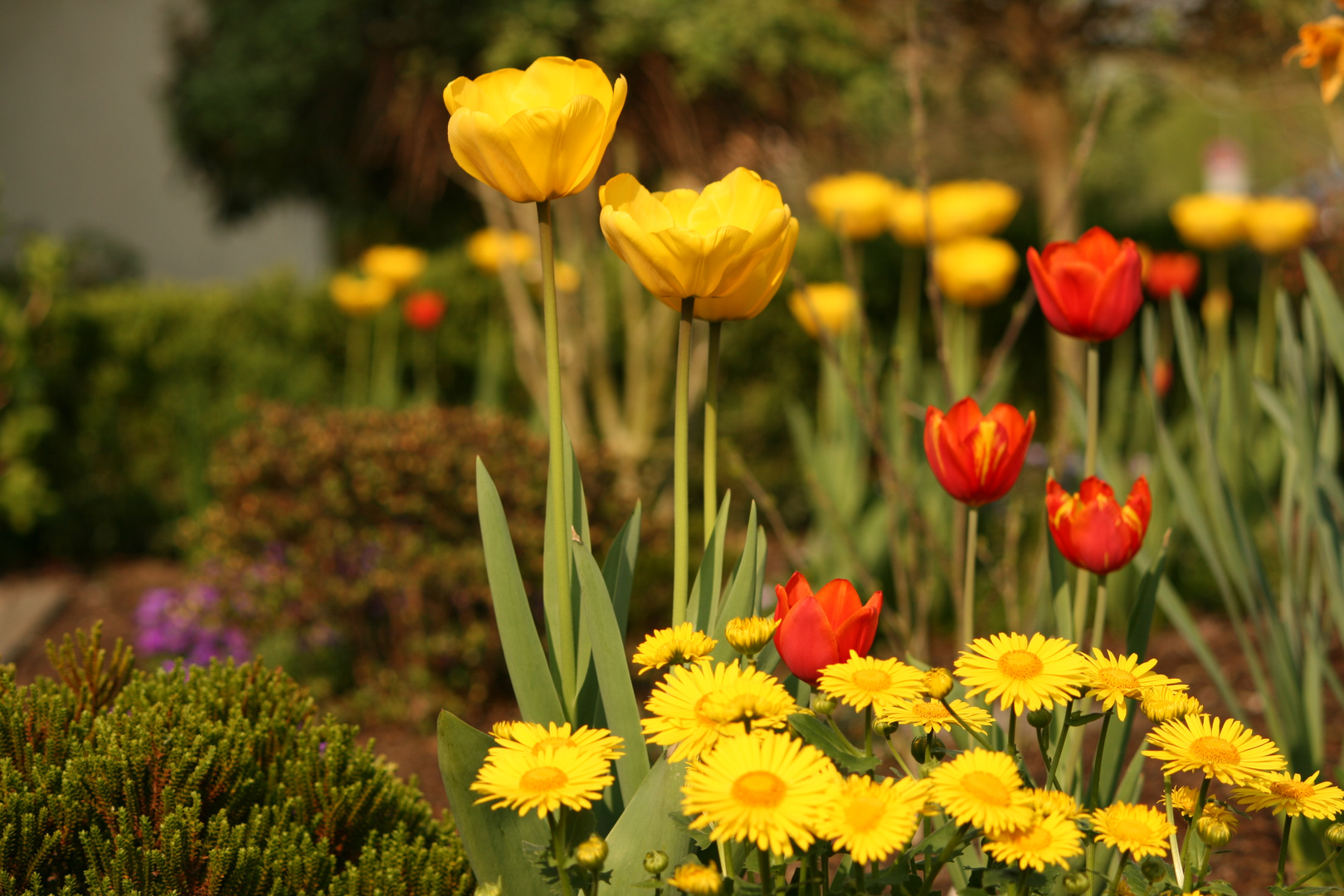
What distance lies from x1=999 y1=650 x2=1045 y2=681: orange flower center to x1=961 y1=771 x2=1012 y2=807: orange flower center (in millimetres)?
104

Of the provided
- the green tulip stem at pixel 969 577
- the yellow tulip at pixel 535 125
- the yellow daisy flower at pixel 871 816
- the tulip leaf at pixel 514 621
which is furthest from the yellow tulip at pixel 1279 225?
the yellow daisy flower at pixel 871 816

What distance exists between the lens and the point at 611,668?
1.07 m

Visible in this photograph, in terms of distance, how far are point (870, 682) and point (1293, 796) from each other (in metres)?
0.39

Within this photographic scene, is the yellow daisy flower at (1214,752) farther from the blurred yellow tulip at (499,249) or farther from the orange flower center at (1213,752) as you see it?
the blurred yellow tulip at (499,249)

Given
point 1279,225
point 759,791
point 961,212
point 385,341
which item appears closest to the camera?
point 759,791

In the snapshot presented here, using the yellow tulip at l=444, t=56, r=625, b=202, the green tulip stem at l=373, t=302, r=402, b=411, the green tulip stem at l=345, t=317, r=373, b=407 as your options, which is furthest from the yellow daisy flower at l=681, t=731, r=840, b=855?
the green tulip stem at l=345, t=317, r=373, b=407

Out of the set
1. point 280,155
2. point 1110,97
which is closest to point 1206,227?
point 1110,97

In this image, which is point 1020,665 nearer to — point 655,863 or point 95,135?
point 655,863

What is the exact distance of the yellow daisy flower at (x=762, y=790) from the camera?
2.46 feet

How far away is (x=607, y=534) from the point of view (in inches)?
133

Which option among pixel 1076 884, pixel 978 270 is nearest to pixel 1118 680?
pixel 1076 884

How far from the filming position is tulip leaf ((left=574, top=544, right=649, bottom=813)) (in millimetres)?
1065

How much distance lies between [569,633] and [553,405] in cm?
24

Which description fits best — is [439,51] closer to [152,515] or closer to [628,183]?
[152,515]
